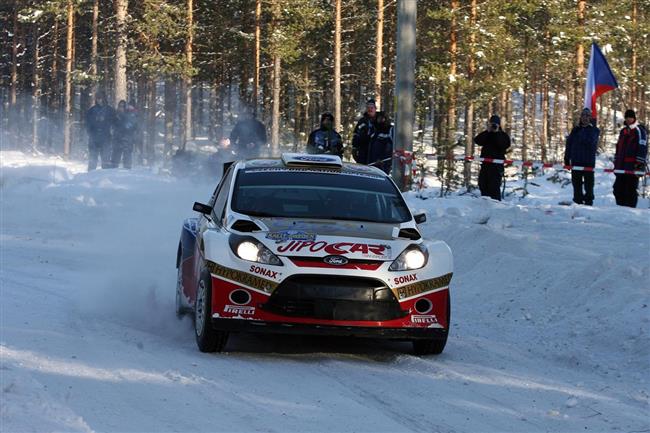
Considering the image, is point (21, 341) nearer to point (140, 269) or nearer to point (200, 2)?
point (140, 269)

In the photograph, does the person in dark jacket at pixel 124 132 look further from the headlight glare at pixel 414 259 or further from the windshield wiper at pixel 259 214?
the headlight glare at pixel 414 259

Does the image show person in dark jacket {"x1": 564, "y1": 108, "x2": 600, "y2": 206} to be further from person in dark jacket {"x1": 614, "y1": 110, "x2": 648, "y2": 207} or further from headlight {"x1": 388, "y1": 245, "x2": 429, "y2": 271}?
headlight {"x1": 388, "y1": 245, "x2": 429, "y2": 271}

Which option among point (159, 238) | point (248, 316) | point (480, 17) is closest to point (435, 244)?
point (248, 316)

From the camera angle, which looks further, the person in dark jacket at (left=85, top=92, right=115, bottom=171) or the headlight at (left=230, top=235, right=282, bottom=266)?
the person in dark jacket at (left=85, top=92, right=115, bottom=171)

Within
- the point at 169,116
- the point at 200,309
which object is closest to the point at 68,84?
the point at 169,116

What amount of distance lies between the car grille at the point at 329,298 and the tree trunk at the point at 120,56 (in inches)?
1117

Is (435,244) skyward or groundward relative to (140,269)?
skyward

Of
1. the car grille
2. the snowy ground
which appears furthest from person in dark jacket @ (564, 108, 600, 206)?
the car grille

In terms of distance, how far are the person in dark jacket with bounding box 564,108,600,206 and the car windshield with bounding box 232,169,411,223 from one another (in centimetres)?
1041

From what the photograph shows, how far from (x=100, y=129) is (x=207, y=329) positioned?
24.6 meters

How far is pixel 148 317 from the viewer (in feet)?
32.6

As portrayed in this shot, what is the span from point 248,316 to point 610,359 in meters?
3.00

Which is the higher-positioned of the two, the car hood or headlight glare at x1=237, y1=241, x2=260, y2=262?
the car hood

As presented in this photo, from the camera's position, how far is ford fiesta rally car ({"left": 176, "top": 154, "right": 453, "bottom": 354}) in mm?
7738
